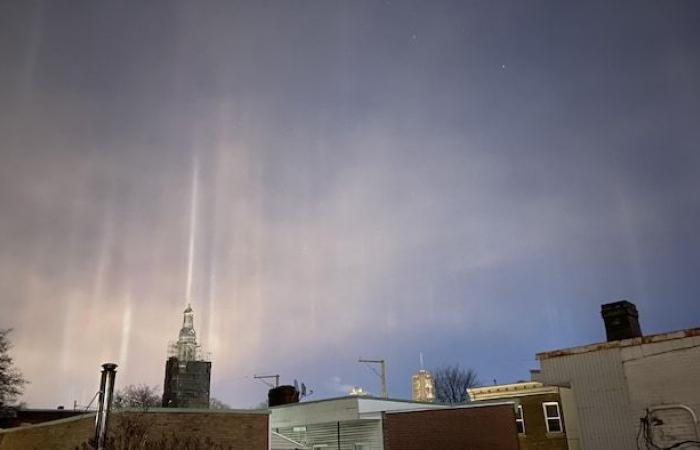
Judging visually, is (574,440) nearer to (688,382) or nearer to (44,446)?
(688,382)

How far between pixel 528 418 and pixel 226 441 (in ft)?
60.2

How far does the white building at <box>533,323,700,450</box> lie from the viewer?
1350cm

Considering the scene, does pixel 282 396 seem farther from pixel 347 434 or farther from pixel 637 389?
pixel 637 389

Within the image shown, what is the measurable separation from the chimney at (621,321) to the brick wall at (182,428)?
13.3 m

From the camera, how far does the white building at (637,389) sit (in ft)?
44.3

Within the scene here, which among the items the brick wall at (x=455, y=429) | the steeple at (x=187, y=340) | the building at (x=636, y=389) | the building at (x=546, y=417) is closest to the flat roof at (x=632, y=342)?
the building at (x=636, y=389)

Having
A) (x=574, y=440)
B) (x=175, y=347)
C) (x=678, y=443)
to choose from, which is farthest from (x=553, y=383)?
(x=175, y=347)

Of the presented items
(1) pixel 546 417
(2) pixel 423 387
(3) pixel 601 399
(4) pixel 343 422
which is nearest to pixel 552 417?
(1) pixel 546 417

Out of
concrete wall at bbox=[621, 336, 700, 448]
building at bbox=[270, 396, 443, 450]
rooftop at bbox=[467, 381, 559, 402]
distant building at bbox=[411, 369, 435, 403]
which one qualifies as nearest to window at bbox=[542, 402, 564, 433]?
rooftop at bbox=[467, 381, 559, 402]

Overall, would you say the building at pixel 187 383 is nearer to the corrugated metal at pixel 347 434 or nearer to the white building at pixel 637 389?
the corrugated metal at pixel 347 434

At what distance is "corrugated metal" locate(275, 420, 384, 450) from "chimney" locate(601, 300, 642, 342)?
1303 cm

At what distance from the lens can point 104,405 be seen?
14.1 meters

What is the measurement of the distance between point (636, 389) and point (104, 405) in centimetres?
1314

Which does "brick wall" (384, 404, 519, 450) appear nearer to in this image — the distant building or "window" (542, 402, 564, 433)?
"window" (542, 402, 564, 433)
